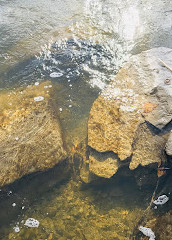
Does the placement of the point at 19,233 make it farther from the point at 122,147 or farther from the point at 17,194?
the point at 122,147

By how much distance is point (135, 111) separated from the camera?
12.4 feet

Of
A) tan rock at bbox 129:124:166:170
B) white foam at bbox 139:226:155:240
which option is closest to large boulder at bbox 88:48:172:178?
tan rock at bbox 129:124:166:170

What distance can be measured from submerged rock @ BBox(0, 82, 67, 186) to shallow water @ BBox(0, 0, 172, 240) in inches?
8.3

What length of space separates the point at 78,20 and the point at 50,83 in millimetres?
2746

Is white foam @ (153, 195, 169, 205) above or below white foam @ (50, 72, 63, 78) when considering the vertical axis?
below

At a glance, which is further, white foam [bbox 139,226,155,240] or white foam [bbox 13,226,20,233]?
white foam [bbox 13,226,20,233]

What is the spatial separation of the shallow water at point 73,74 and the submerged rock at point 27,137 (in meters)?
0.21

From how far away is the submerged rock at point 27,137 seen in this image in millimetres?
3473

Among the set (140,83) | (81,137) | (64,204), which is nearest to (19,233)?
(64,204)

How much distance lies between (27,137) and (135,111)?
2.00 m

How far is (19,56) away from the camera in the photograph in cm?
532

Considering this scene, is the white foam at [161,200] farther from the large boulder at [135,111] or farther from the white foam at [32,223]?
the white foam at [32,223]

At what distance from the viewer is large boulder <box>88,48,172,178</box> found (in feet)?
11.4

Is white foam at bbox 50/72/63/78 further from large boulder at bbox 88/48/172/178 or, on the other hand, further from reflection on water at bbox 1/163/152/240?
reflection on water at bbox 1/163/152/240
